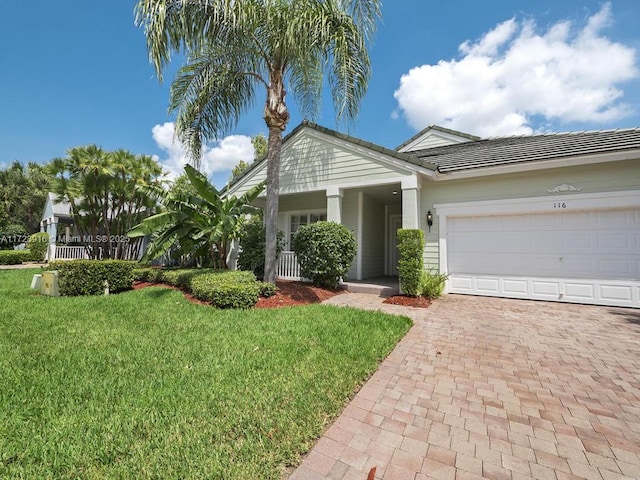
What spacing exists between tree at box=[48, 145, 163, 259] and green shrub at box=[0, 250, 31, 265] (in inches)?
285

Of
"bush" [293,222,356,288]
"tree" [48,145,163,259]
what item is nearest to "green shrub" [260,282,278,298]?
"bush" [293,222,356,288]

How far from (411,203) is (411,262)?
1906mm

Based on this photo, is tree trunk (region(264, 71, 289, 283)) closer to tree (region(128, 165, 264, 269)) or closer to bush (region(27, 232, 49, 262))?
tree (region(128, 165, 264, 269))

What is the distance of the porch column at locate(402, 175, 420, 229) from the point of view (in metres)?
8.41

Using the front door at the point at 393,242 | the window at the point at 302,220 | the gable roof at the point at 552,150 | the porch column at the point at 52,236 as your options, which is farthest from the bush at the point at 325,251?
the porch column at the point at 52,236

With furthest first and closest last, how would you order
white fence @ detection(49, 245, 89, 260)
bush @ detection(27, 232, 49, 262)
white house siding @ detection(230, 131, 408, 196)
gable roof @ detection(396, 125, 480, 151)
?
bush @ detection(27, 232, 49, 262), white fence @ detection(49, 245, 89, 260), gable roof @ detection(396, 125, 480, 151), white house siding @ detection(230, 131, 408, 196)

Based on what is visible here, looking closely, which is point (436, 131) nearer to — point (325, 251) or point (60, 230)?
point (325, 251)

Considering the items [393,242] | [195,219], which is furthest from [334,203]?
[195,219]

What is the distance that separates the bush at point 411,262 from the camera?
25.1ft

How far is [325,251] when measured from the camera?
8.34 metres

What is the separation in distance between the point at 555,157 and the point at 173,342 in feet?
31.6

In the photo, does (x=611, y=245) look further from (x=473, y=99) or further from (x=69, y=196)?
(x=69, y=196)

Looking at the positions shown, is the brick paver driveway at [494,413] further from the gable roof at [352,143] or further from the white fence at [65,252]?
the white fence at [65,252]

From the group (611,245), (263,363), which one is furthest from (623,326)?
(263,363)
